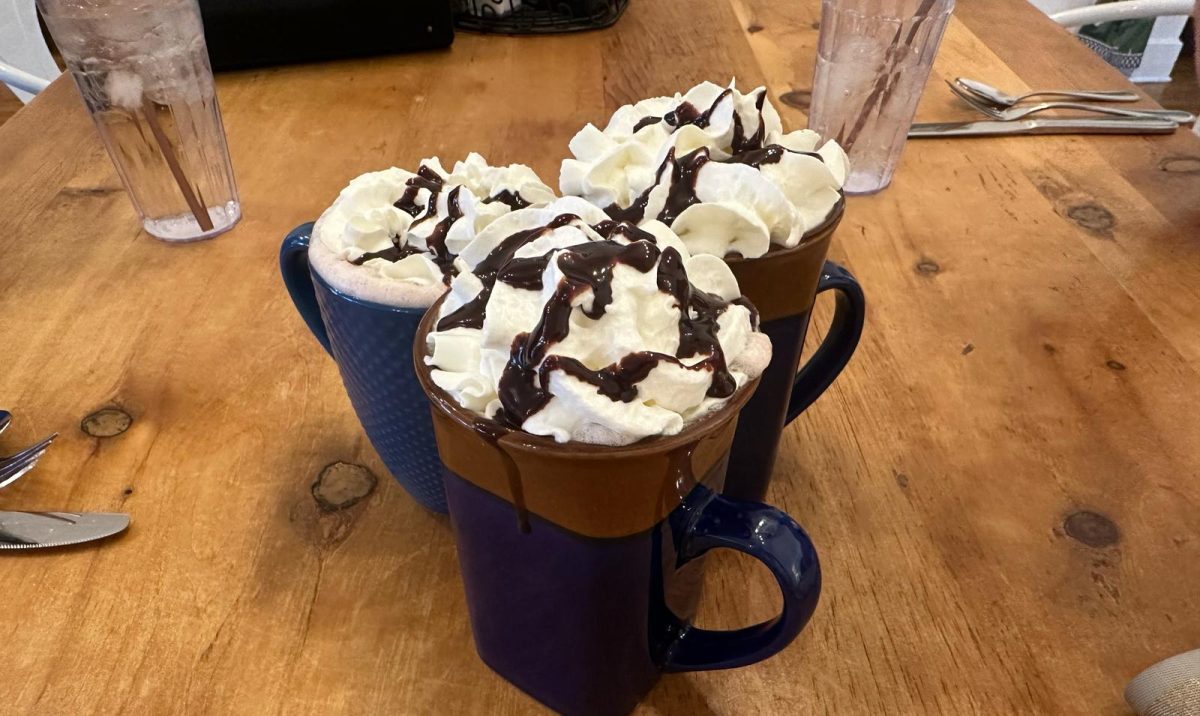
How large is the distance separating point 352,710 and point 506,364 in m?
0.23

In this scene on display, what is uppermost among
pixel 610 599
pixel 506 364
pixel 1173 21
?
pixel 506 364

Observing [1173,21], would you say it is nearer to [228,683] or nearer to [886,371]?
[886,371]

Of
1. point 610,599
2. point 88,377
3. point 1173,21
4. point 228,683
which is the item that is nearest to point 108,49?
point 88,377

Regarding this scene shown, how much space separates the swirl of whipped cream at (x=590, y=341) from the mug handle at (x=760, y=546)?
2.2 inches

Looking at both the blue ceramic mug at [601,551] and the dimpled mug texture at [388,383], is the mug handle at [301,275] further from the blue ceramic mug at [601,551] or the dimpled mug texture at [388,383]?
the blue ceramic mug at [601,551]

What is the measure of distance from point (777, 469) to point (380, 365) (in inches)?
11.5

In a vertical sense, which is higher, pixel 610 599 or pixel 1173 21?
pixel 610 599

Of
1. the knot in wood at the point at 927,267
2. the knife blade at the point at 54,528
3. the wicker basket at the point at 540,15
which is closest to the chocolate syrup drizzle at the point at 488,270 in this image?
the knife blade at the point at 54,528

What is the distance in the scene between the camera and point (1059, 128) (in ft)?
3.38

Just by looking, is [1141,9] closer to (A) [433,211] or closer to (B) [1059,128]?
(B) [1059,128]

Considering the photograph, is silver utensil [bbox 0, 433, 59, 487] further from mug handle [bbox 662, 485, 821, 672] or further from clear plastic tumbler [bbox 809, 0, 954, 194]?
clear plastic tumbler [bbox 809, 0, 954, 194]

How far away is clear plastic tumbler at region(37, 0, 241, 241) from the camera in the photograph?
2.69ft

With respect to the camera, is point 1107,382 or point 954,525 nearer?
point 954,525

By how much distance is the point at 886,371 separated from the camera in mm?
708
